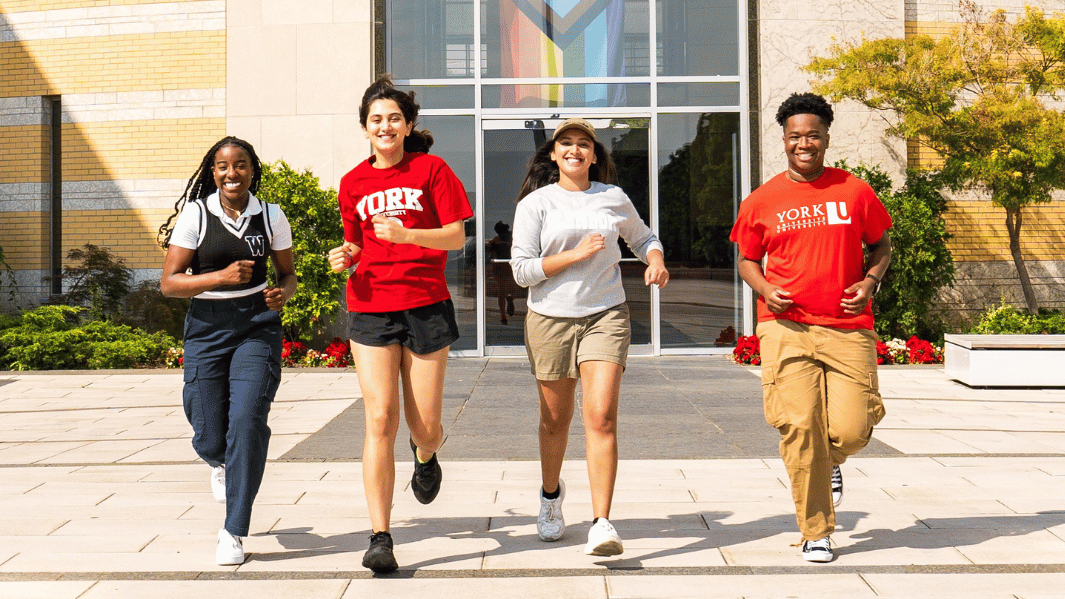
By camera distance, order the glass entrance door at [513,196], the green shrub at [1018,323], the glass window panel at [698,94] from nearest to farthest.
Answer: the green shrub at [1018,323] < the glass entrance door at [513,196] < the glass window panel at [698,94]

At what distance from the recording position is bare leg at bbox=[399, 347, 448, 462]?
14.1 ft

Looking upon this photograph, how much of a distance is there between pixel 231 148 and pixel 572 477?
277 centimetres

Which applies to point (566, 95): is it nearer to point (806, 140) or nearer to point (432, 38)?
point (432, 38)

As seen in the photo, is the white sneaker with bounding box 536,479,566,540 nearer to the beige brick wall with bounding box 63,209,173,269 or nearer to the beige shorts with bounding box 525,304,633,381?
the beige shorts with bounding box 525,304,633,381

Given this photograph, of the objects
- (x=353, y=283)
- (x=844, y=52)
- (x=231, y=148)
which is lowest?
(x=353, y=283)

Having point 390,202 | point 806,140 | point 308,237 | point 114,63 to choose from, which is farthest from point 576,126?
point 114,63

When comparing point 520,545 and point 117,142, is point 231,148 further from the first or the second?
point 117,142

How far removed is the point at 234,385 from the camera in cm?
429

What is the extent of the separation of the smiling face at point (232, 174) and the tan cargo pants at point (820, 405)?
7.89 ft

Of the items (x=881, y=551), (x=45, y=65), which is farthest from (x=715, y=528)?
(x=45, y=65)

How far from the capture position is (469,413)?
28.5 feet

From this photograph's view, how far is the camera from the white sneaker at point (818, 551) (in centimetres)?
418

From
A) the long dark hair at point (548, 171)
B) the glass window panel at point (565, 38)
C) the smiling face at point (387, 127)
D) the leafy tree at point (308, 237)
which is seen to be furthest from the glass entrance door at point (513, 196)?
the smiling face at point (387, 127)

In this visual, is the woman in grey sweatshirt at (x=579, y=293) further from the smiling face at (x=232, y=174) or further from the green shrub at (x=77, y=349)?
the green shrub at (x=77, y=349)
